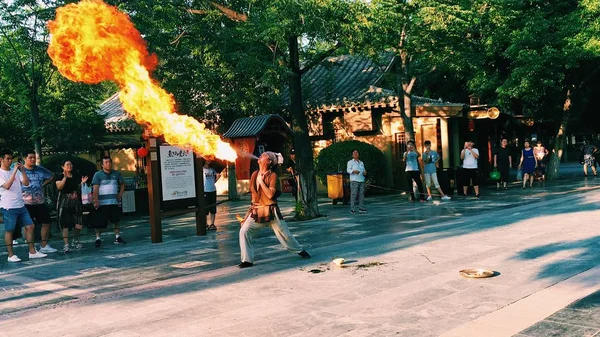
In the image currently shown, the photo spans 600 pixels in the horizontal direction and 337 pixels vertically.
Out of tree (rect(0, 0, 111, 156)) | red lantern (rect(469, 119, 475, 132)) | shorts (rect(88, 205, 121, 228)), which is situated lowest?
shorts (rect(88, 205, 121, 228))

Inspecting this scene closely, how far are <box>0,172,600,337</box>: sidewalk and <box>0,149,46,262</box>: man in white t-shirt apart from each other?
2.07ft

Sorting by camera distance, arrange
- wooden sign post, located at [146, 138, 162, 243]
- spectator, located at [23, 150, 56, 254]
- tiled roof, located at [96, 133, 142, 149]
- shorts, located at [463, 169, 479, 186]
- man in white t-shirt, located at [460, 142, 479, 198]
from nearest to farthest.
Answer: spectator, located at [23, 150, 56, 254] → wooden sign post, located at [146, 138, 162, 243] → man in white t-shirt, located at [460, 142, 479, 198] → shorts, located at [463, 169, 479, 186] → tiled roof, located at [96, 133, 142, 149]

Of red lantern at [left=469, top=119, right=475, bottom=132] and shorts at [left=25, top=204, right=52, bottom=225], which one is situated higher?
red lantern at [left=469, top=119, right=475, bottom=132]

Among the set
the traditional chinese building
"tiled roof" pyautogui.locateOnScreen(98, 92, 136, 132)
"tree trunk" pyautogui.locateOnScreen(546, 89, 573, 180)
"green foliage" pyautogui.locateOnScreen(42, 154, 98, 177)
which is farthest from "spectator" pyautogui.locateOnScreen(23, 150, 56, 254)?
"tree trunk" pyautogui.locateOnScreen(546, 89, 573, 180)

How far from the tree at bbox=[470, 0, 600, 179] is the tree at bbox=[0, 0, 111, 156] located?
A: 1375cm

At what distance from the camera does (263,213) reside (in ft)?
29.8

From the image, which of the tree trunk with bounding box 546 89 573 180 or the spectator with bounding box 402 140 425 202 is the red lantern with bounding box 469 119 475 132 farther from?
the spectator with bounding box 402 140 425 202

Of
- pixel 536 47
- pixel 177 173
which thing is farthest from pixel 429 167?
pixel 177 173

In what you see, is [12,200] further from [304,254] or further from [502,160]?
[502,160]

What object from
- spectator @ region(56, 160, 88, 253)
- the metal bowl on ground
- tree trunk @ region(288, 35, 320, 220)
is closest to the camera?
the metal bowl on ground

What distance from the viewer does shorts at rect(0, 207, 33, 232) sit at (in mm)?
10336

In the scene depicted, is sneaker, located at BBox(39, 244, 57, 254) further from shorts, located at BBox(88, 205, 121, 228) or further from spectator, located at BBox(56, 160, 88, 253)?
shorts, located at BBox(88, 205, 121, 228)

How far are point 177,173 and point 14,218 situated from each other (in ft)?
11.4

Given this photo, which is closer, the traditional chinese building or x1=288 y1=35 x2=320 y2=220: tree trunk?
x1=288 y1=35 x2=320 y2=220: tree trunk
